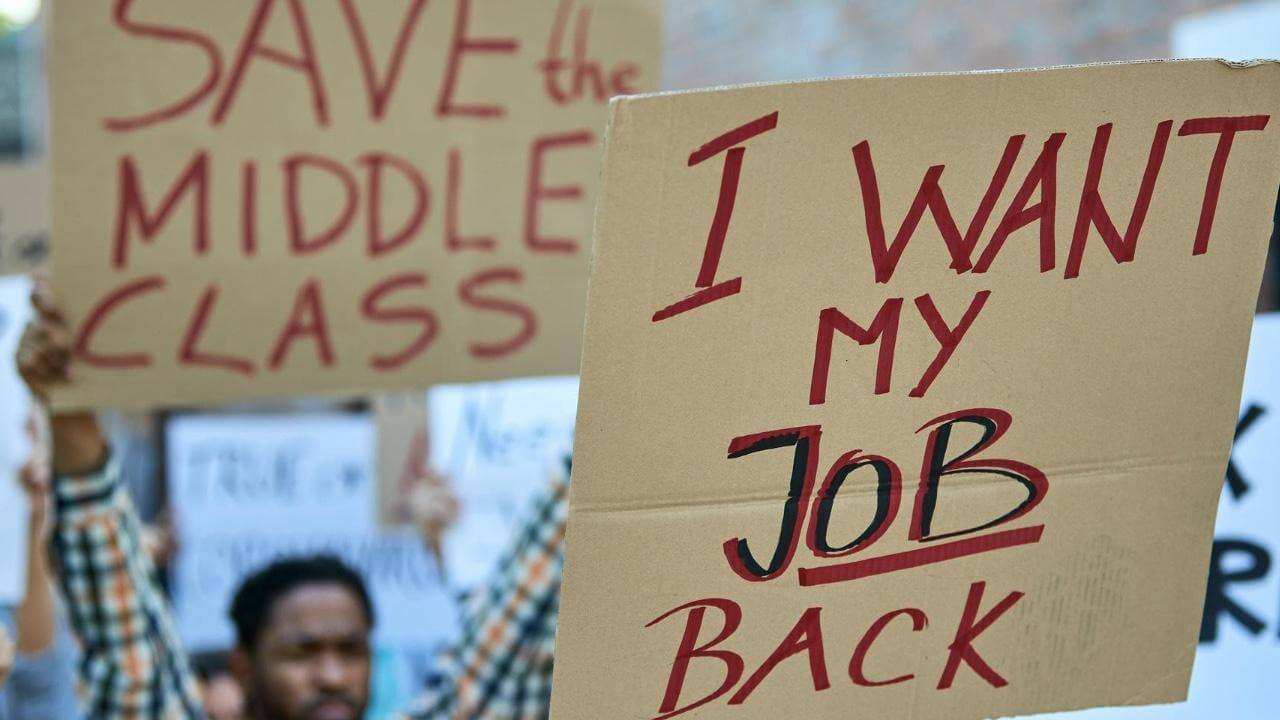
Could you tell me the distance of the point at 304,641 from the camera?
2184 millimetres

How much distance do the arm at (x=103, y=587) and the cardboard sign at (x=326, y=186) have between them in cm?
11

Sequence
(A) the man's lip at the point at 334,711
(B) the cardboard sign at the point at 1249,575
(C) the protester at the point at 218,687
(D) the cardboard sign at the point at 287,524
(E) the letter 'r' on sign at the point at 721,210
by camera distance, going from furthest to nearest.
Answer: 1. (D) the cardboard sign at the point at 287,524
2. (C) the protester at the point at 218,687
3. (A) the man's lip at the point at 334,711
4. (B) the cardboard sign at the point at 1249,575
5. (E) the letter 'r' on sign at the point at 721,210

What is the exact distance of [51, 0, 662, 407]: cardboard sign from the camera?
172 cm

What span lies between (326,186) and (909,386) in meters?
1.00

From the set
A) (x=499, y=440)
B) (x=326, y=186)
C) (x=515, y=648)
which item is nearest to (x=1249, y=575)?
(x=515, y=648)

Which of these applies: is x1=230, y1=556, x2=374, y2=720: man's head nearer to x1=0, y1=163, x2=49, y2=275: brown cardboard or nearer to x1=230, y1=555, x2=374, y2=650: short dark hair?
x1=230, y1=555, x2=374, y2=650: short dark hair

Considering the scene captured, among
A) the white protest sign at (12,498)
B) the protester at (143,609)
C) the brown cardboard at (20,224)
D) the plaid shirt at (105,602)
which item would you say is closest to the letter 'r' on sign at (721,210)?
the protester at (143,609)

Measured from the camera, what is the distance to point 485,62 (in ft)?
6.15

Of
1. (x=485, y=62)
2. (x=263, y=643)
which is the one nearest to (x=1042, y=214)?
(x=485, y=62)

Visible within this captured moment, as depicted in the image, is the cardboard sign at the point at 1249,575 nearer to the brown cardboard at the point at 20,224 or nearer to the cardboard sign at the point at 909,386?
the cardboard sign at the point at 909,386

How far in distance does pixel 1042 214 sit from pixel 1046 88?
0.10m

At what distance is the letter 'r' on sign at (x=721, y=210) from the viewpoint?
3.28ft

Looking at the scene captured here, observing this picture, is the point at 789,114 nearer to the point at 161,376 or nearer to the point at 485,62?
the point at 485,62

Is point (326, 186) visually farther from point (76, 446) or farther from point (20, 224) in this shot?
point (20, 224)
